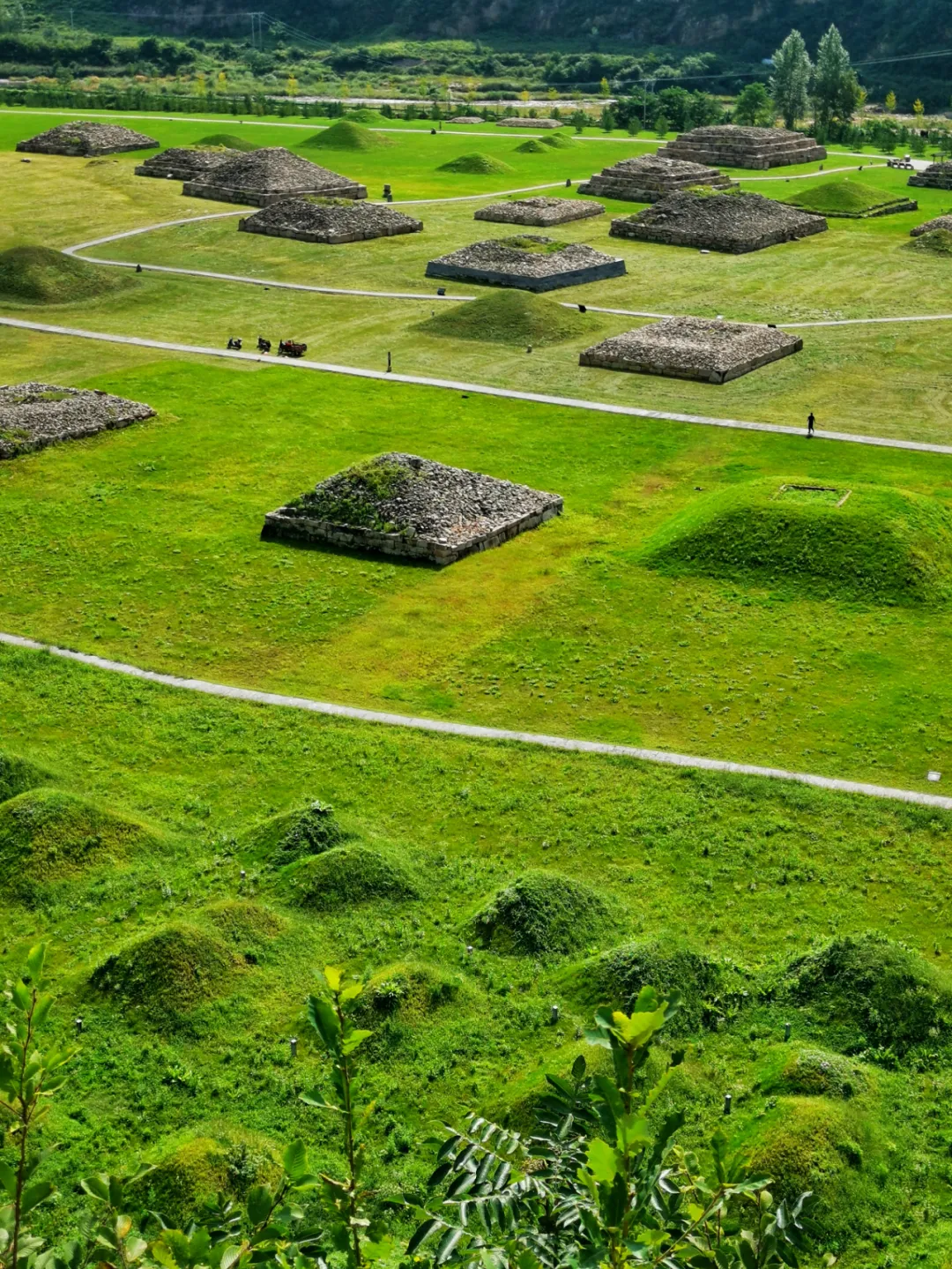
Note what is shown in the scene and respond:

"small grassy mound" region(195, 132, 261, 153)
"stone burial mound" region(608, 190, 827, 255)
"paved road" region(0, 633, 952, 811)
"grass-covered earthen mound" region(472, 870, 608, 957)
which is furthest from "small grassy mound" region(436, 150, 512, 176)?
"grass-covered earthen mound" region(472, 870, 608, 957)

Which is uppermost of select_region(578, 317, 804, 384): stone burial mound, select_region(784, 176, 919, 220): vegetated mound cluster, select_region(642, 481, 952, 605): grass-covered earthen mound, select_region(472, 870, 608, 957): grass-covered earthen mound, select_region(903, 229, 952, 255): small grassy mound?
select_region(784, 176, 919, 220): vegetated mound cluster

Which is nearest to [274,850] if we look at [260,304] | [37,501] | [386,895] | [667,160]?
[386,895]

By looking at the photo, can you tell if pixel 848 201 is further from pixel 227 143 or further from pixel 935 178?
pixel 227 143

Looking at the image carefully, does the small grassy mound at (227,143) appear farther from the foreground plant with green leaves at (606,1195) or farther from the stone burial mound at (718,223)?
the foreground plant with green leaves at (606,1195)

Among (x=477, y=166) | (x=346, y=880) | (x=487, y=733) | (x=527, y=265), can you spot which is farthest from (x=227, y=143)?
(x=346, y=880)

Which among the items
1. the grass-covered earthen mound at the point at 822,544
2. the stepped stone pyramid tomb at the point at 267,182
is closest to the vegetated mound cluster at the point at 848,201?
the stepped stone pyramid tomb at the point at 267,182

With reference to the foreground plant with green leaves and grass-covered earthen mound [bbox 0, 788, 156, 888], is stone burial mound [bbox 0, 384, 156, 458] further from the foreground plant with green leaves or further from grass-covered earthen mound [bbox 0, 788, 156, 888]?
the foreground plant with green leaves
